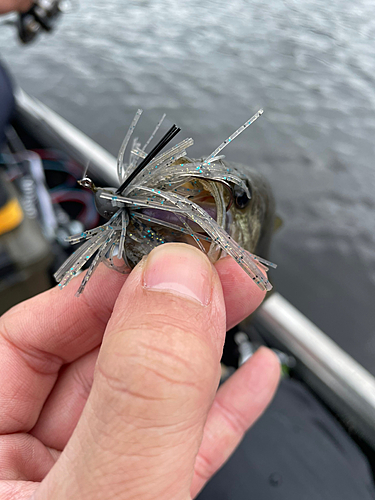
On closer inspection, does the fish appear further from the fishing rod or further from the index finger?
the fishing rod

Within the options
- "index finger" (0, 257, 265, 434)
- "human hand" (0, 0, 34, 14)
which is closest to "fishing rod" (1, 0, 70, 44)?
"human hand" (0, 0, 34, 14)

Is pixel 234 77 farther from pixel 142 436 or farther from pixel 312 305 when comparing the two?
pixel 142 436

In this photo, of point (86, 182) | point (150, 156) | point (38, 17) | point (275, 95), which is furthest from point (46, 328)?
point (275, 95)

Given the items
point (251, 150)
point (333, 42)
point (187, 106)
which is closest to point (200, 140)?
point (251, 150)

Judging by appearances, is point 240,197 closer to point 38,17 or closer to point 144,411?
point 144,411

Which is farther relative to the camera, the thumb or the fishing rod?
the fishing rod

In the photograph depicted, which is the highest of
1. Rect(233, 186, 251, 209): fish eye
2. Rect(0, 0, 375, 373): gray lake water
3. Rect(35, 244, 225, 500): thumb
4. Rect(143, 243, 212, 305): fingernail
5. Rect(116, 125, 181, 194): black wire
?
Rect(116, 125, 181, 194): black wire

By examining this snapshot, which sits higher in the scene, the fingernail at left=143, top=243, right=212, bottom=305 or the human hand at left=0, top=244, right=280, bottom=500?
the fingernail at left=143, top=243, right=212, bottom=305
